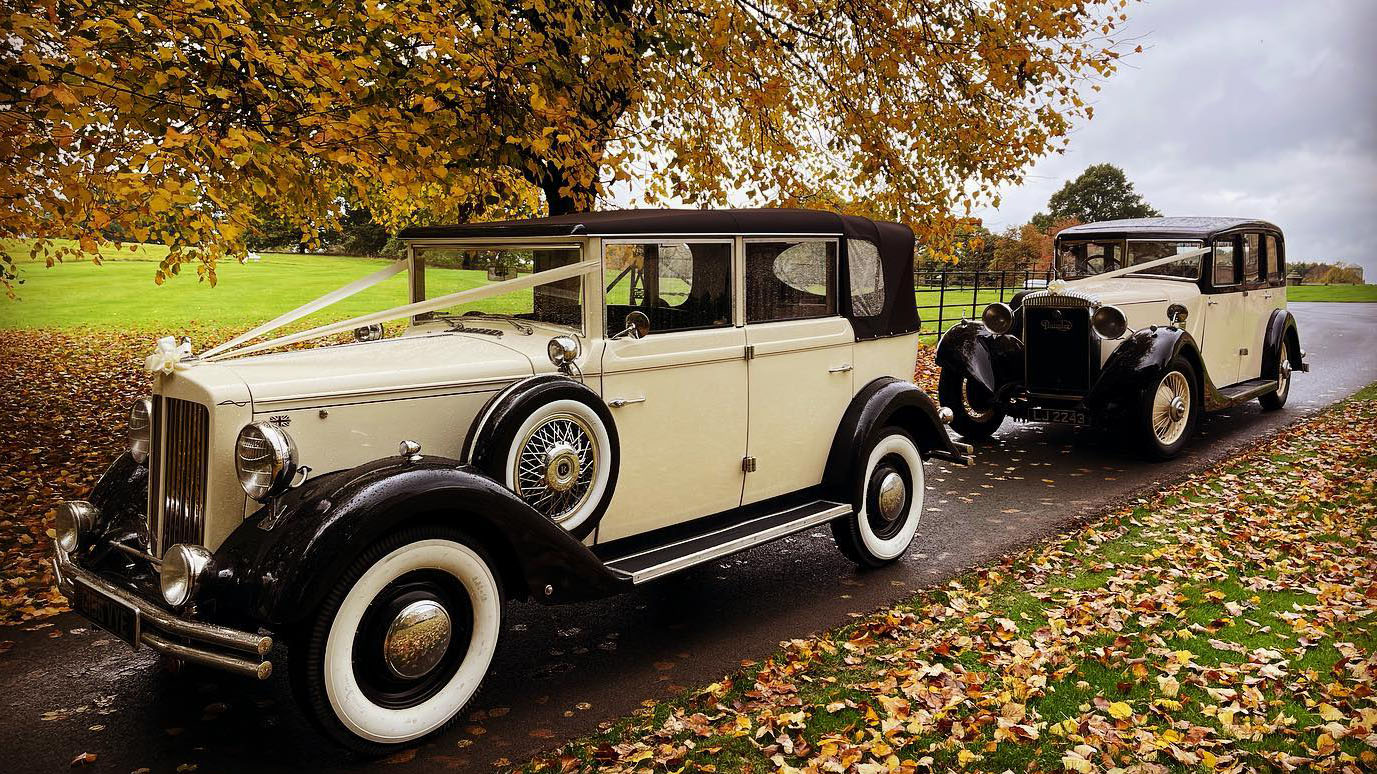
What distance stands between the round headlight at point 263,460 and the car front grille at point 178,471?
0.23 metres

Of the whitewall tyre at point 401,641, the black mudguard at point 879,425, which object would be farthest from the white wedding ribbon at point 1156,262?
the whitewall tyre at point 401,641

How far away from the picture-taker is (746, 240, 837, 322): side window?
17.9 ft

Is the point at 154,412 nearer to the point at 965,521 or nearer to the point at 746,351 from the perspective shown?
the point at 746,351

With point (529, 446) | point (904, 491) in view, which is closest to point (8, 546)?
point (529, 446)

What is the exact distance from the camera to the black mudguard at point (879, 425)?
5.86m

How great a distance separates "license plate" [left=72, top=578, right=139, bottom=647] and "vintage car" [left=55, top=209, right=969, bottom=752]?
2cm

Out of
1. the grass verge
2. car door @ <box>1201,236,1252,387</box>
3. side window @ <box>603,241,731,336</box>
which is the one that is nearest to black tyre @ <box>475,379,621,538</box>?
side window @ <box>603,241,731,336</box>

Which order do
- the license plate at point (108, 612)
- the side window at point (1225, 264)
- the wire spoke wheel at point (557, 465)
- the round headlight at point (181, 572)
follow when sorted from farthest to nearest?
the side window at point (1225, 264), the wire spoke wheel at point (557, 465), the license plate at point (108, 612), the round headlight at point (181, 572)

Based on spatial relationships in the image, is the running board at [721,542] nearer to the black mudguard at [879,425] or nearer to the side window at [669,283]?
the black mudguard at [879,425]

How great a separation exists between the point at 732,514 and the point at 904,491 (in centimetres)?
149

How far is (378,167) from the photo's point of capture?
757 centimetres

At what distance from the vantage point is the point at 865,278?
6188mm

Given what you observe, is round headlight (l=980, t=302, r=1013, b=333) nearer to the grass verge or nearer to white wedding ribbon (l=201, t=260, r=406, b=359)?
the grass verge

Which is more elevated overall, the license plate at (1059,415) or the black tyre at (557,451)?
the black tyre at (557,451)
